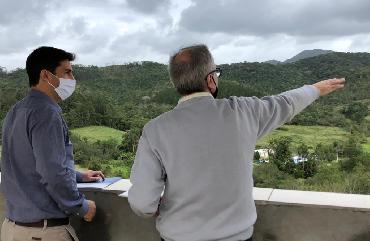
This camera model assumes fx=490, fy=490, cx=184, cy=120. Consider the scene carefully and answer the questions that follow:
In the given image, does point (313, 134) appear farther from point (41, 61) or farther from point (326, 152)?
point (41, 61)

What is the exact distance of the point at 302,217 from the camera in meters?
1.73

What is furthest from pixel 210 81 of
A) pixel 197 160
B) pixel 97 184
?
pixel 97 184

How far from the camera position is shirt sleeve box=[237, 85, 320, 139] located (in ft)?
4.51

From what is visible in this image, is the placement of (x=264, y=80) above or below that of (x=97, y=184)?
below

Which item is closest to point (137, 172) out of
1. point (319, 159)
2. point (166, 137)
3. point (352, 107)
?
point (166, 137)

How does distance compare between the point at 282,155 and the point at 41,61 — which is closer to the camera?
the point at 41,61

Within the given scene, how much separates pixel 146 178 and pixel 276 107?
0.44 m

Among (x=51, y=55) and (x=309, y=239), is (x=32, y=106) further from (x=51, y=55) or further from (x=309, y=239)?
(x=309, y=239)

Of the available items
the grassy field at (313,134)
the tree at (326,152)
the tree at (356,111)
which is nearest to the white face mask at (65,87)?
the grassy field at (313,134)

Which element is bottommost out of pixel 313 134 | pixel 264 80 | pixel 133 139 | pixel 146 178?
pixel 313 134

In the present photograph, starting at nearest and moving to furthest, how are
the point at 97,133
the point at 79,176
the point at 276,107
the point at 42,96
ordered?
the point at 276,107
the point at 42,96
the point at 79,176
the point at 97,133

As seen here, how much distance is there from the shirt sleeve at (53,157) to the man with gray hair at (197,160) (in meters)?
0.28

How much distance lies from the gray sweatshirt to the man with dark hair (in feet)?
0.98

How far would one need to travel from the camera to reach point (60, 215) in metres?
1.59
